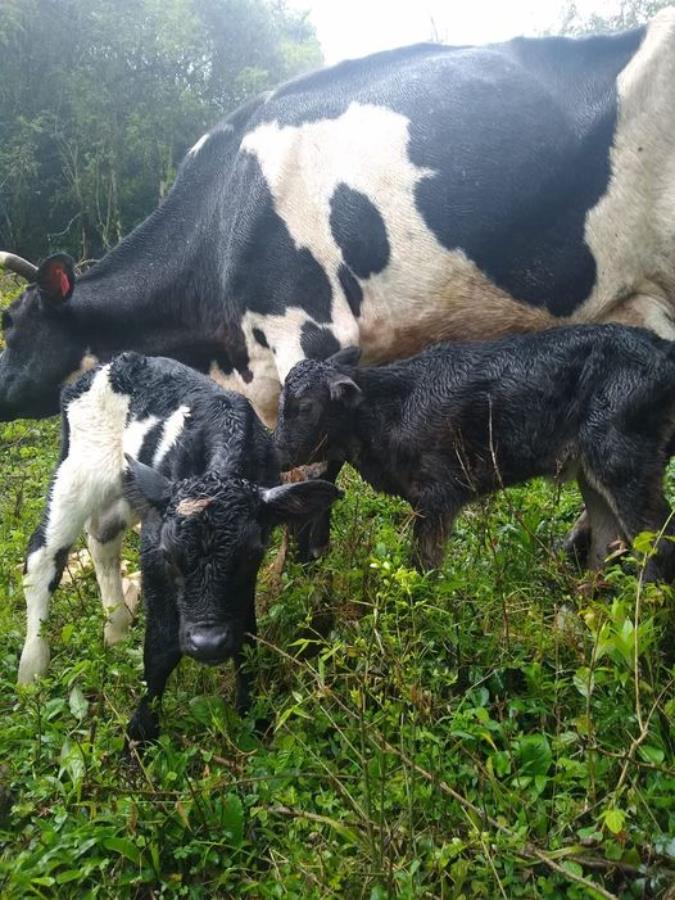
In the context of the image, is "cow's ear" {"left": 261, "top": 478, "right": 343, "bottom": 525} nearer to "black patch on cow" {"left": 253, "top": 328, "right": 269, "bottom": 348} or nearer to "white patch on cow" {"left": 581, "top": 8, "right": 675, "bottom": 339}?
"black patch on cow" {"left": 253, "top": 328, "right": 269, "bottom": 348}

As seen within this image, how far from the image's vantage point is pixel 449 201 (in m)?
4.61

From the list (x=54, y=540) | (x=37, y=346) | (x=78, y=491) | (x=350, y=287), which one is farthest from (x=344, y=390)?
(x=37, y=346)

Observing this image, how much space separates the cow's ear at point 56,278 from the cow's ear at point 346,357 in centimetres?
209

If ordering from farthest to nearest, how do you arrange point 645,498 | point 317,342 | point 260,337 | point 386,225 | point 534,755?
point 260,337 → point 317,342 → point 386,225 → point 645,498 → point 534,755

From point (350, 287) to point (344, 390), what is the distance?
0.76 m

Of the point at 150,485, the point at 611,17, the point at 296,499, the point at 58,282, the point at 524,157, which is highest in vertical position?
the point at 524,157

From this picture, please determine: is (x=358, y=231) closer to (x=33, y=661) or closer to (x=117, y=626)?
(x=117, y=626)

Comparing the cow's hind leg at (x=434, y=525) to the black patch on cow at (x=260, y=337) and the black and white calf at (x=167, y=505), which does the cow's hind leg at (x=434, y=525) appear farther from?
the black patch on cow at (x=260, y=337)

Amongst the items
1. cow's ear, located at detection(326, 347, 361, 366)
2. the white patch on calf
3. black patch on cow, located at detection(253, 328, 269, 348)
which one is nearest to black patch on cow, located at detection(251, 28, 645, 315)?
cow's ear, located at detection(326, 347, 361, 366)

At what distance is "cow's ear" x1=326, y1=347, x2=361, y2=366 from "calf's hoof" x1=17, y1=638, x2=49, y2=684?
6.98 feet

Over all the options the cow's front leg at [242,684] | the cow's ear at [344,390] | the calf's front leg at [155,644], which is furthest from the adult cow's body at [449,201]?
the cow's front leg at [242,684]

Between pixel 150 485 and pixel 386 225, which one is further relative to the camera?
pixel 386 225

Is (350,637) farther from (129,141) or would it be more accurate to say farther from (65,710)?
(129,141)

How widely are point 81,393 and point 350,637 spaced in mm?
2046
